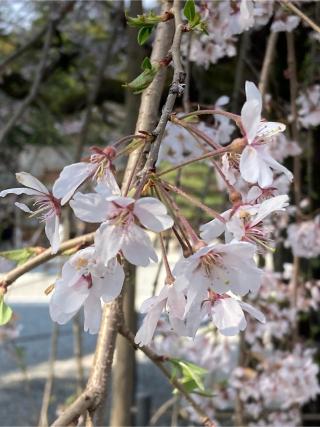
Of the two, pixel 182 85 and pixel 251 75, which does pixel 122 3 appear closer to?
pixel 251 75

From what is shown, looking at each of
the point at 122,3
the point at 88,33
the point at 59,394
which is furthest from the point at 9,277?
the point at 59,394

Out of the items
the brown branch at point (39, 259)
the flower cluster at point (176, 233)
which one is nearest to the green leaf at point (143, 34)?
the flower cluster at point (176, 233)

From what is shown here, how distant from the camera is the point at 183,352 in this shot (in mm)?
2857

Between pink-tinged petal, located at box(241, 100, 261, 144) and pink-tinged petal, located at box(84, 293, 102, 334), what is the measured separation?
0.71ft

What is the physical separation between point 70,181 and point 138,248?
0.28ft

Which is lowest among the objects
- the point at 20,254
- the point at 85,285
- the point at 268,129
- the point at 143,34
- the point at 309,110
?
the point at 309,110

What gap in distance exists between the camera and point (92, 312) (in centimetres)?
66

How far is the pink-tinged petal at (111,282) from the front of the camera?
2.02 feet

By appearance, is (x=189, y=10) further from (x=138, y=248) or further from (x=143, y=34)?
(x=138, y=248)

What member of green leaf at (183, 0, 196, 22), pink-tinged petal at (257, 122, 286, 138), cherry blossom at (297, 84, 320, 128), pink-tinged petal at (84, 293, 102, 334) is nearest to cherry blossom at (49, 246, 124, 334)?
pink-tinged petal at (84, 293, 102, 334)

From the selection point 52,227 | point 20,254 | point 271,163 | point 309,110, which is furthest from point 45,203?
point 309,110

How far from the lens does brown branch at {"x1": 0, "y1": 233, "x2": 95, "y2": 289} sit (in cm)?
94

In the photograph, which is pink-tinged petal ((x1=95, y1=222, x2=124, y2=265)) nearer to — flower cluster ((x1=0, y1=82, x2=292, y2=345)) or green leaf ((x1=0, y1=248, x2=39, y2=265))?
flower cluster ((x1=0, y1=82, x2=292, y2=345))

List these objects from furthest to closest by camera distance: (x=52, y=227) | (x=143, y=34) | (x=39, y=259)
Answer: (x=39, y=259) → (x=143, y=34) → (x=52, y=227)
